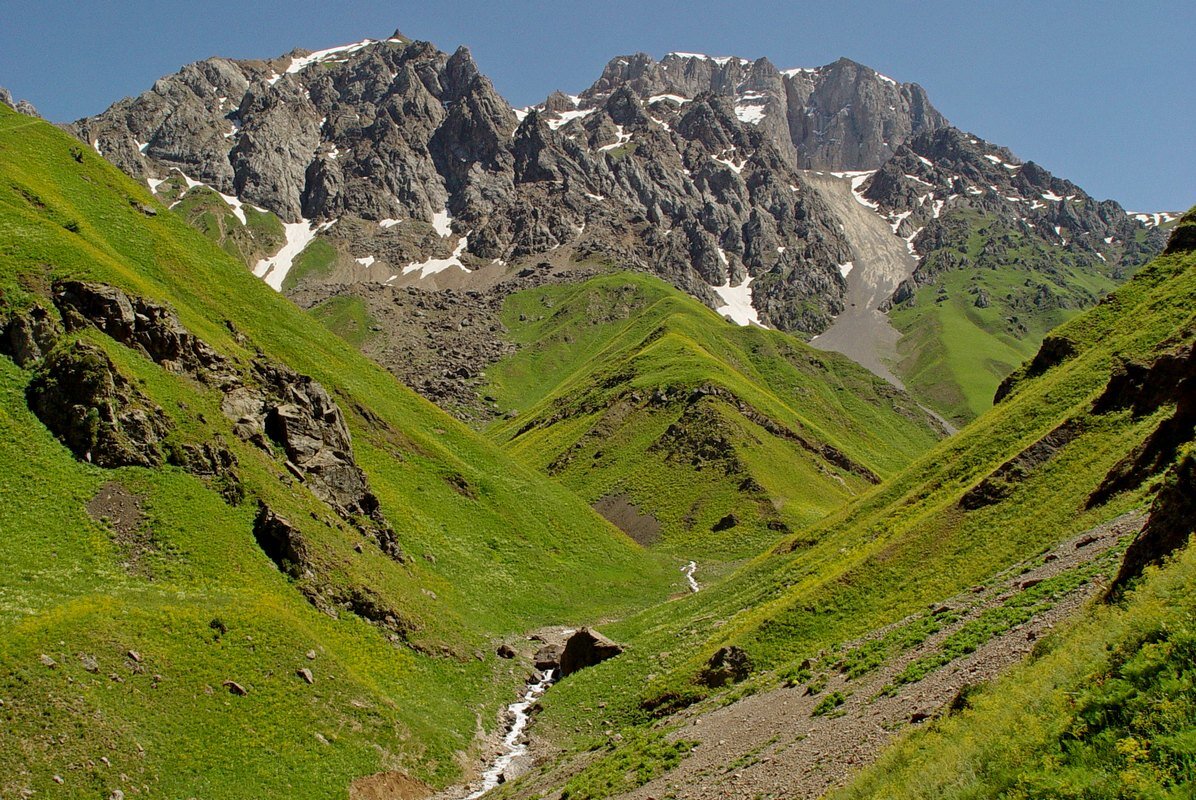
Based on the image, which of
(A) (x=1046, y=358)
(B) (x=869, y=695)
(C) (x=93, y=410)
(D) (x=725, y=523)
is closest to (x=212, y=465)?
(C) (x=93, y=410)

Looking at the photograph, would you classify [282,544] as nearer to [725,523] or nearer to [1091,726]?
[1091,726]

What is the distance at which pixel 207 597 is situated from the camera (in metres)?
38.8

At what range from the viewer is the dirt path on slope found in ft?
71.7

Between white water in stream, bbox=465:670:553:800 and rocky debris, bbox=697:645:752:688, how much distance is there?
10.4 m

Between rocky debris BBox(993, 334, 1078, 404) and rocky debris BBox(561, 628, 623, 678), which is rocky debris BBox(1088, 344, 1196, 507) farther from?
rocky debris BBox(561, 628, 623, 678)

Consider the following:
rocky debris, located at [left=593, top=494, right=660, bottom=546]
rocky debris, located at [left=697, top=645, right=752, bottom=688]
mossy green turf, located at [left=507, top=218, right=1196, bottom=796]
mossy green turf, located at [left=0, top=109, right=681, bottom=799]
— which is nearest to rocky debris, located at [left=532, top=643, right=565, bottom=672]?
mossy green turf, located at [left=0, top=109, right=681, bottom=799]

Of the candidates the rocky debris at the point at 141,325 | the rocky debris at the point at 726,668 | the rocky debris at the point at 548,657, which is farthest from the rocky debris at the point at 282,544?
the rocky debris at the point at 726,668

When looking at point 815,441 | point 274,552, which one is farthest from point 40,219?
point 815,441

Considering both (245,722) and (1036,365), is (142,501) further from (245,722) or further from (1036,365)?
(1036,365)

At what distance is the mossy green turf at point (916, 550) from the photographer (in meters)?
38.7

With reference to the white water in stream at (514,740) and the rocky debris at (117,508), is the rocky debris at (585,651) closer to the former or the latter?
the white water in stream at (514,740)

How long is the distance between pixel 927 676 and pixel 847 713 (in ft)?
9.52

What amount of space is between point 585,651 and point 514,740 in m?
10.0

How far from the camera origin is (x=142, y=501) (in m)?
42.6
